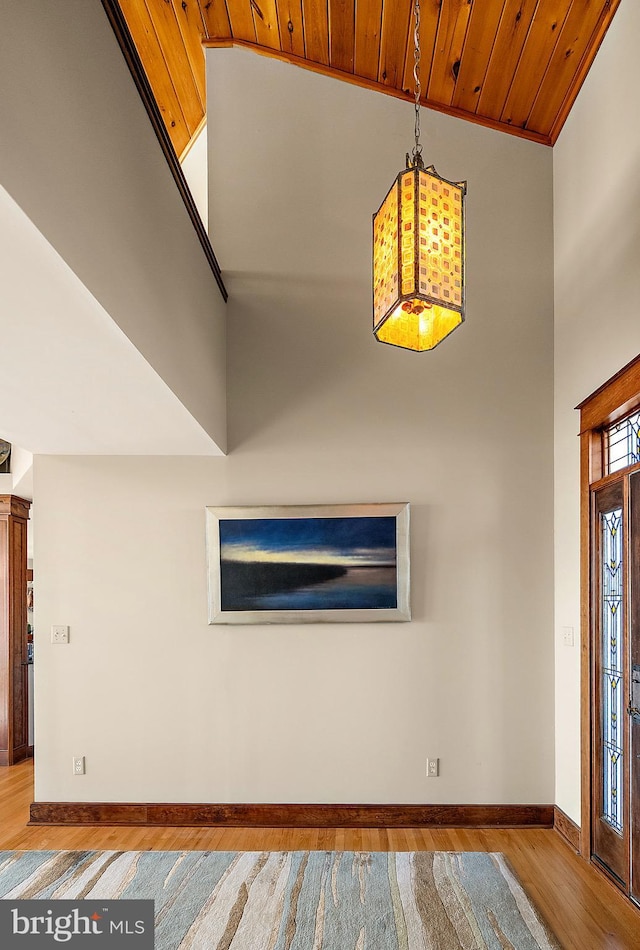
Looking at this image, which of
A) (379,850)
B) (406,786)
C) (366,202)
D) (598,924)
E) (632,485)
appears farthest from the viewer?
(366,202)

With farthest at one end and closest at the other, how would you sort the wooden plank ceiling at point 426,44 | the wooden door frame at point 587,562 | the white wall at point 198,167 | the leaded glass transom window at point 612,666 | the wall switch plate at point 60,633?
the white wall at point 198,167
the wall switch plate at point 60,633
the wooden plank ceiling at point 426,44
the wooden door frame at point 587,562
the leaded glass transom window at point 612,666

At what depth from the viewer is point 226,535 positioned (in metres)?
4.13

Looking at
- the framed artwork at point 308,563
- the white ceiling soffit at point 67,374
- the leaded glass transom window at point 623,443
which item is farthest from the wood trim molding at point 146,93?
the leaded glass transom window at point 623,443

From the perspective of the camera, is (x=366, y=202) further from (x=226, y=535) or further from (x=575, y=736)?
(x=575, y=736)

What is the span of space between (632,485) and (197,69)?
3846 millimetres

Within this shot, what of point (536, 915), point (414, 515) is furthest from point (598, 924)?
point (414, 515)

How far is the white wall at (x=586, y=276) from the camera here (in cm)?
310

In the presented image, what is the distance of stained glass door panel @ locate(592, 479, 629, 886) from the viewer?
3133 mm

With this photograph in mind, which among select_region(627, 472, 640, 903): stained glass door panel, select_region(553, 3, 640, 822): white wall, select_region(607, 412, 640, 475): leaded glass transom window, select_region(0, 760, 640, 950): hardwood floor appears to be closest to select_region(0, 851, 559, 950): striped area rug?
select_region(0, 760, 640, 950): hardwood floor

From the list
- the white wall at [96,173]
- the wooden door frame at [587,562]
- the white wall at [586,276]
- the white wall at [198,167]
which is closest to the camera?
the white wall at [96,173]

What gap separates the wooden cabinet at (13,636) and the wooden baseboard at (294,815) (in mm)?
1462

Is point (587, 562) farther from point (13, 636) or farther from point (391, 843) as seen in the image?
point (13, 636)

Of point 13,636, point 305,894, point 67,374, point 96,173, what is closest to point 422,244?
point 96,173

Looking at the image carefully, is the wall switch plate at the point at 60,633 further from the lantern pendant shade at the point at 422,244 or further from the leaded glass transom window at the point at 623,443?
the leaded glass transom window at the point at 623,443
